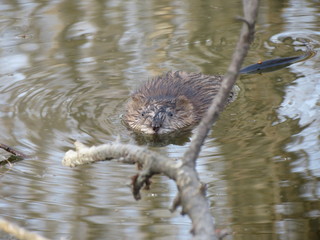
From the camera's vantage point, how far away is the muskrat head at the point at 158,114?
6574mm

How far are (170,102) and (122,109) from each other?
0.53 metres

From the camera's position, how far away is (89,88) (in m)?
7.38

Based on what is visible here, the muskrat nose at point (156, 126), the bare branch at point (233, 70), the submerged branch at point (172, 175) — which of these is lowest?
the muskrat nose at point (156, 126)

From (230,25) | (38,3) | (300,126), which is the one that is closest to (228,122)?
(300,126)

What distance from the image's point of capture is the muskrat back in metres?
6.62

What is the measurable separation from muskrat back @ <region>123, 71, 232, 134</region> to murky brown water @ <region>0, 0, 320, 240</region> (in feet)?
0.75

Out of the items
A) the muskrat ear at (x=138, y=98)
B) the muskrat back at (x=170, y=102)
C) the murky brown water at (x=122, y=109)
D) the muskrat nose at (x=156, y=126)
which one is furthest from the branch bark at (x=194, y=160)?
the muskrat ear at (x=138, y=98)

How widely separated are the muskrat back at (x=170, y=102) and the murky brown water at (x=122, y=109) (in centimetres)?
23

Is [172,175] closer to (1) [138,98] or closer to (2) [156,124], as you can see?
(2) [156,124]

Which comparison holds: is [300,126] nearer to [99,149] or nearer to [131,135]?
[131,135]

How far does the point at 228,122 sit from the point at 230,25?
328cm

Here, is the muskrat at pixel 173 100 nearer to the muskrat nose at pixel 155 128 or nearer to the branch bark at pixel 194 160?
the muskrat nose at pixel 155 128

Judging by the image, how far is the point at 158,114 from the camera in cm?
659

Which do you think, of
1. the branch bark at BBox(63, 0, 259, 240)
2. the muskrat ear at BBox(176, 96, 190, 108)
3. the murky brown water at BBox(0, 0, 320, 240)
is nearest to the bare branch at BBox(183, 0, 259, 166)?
the branch bark at BBox(63, 0, 259, 240)
